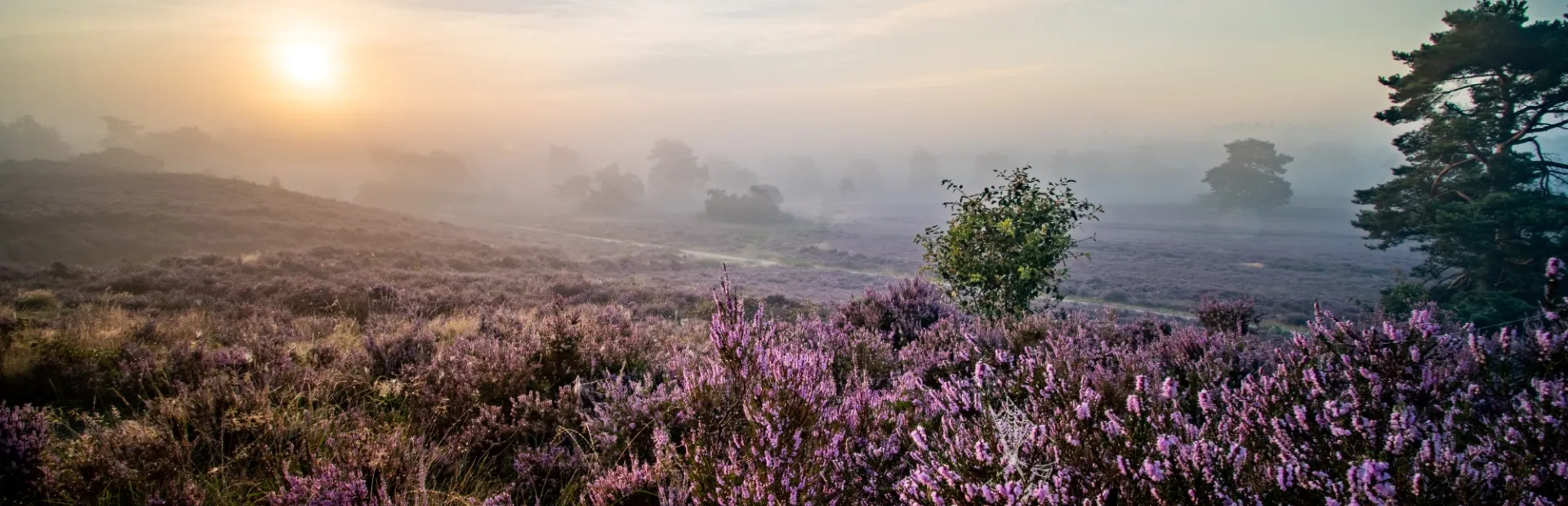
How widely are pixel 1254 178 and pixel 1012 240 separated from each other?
91.3 meters

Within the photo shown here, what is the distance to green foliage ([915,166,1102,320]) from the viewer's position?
949cm

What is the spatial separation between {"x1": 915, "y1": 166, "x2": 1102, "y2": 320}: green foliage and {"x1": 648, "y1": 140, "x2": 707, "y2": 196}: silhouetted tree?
359 ft

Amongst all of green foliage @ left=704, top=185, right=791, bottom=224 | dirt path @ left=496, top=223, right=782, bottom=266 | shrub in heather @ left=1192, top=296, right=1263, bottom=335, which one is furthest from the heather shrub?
green foliage @ left=704, top=185, right=791, bottom=224

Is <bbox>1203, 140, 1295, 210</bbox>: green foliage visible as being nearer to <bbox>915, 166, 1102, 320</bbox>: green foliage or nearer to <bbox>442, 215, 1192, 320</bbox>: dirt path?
<bbox>442, 215, 1192, 320</bbox>: dirt path

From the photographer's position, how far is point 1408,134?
73.6 ft

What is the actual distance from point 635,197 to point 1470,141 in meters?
95.5

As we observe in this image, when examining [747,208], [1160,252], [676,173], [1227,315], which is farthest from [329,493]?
[676,173]

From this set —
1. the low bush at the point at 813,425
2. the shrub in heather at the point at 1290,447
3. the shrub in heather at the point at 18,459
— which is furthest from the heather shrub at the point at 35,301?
the shrub in heather at the point at 1290,447

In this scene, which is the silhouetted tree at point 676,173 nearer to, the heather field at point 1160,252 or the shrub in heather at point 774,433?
the heather field at point 1160,252

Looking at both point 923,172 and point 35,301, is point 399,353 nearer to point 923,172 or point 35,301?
point 35,301

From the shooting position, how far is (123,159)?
210 feet

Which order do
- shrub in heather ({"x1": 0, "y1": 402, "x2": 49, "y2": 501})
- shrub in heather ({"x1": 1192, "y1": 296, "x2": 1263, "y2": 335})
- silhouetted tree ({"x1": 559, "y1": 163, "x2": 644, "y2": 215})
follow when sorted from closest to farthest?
shrub in heather ({"x1": 0, "y1": 402, "x2": 49, "y2": 501}), shrub in heather ({"x1": 1192, "y1": 296, "x2": 1263, "y2": 335}), silhouetted tree ({"x1": 559, "y1": 163, "x2": 644, "y2": 215})

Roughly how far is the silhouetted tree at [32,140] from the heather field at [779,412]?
397ft

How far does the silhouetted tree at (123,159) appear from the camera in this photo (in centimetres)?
5863
